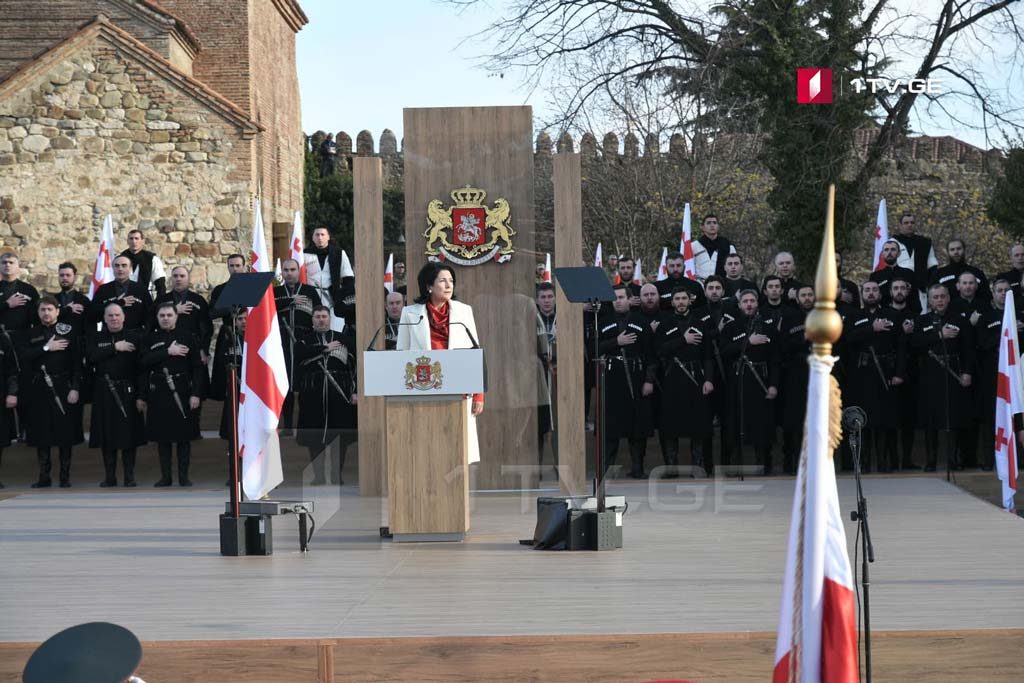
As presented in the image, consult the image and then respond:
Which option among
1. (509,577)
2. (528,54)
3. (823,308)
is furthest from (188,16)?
(823,308)

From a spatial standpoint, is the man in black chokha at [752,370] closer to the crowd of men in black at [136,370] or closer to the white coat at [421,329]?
the crowd of men in black at [136,370]

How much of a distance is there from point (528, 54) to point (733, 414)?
32.2ft

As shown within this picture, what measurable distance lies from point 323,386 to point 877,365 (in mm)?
4735

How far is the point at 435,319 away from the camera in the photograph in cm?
878

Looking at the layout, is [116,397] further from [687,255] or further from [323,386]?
[687,255]

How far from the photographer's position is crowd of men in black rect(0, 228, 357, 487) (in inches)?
458

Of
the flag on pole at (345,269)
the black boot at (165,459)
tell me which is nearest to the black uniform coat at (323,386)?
the flag on pole at (345,269)

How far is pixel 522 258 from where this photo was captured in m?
10.2

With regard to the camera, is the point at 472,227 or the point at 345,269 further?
the point at 345,269

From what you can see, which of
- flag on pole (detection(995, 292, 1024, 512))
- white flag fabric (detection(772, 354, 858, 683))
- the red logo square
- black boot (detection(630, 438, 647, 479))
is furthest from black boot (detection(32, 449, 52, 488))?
the red logo square

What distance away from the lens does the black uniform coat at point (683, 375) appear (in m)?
11.5

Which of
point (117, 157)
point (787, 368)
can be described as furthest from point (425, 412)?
point (117, 157)

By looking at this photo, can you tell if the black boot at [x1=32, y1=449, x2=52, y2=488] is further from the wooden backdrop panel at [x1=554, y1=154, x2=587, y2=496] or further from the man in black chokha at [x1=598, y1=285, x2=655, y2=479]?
the man in black chokha at [x1=598, y1=285, x2=655, y2=479]

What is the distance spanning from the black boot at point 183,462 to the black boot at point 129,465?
0.41 metres
